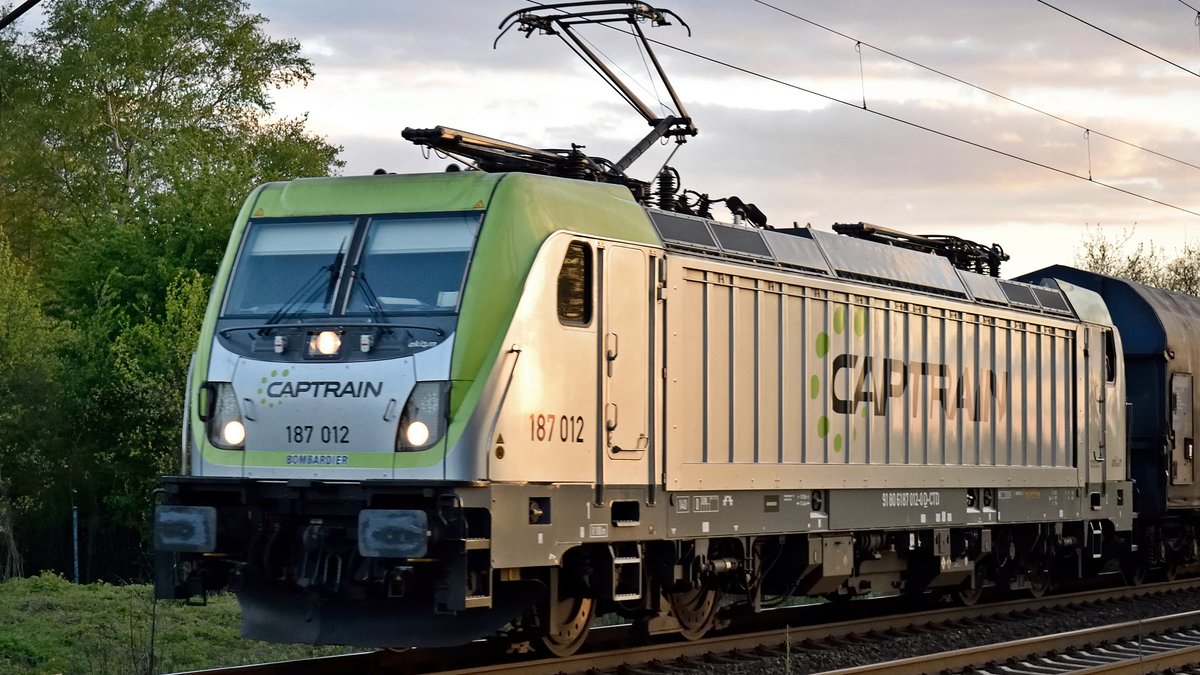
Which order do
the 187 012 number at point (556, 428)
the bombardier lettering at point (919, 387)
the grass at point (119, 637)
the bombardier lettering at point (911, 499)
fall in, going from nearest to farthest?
the 187 012 number at point (556, 428) → the grass at point (119, 637) → the bombardier lettering at point (919, 387) → the bombardier lettering at point (911, 499)

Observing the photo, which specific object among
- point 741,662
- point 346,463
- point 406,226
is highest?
point 406,226

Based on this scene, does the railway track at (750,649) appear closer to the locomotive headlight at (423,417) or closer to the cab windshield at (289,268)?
the locomotive headlight at (423,417)

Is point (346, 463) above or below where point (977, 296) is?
below

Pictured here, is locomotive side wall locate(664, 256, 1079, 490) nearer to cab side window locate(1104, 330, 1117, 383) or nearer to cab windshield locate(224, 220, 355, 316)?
cab side window locate(1104, 330, 1117, 383)

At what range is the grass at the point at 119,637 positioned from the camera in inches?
490

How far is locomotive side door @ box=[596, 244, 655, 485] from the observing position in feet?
38.1

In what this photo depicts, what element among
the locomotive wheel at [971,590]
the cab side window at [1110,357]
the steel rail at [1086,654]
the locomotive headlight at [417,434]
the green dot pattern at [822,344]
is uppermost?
the cab side window at [1110,357]

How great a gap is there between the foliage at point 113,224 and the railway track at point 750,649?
869 inches

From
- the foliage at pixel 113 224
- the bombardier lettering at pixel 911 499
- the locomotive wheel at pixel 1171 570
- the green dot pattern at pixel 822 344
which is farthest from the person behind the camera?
the foliage at pixel 113 224

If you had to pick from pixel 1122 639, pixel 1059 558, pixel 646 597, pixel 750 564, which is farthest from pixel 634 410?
pixel 1059 558

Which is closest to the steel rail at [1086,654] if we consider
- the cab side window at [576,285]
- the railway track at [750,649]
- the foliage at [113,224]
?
the railway track at [750,649]

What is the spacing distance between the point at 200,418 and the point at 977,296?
9.42 metres

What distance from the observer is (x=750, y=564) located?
538 inches

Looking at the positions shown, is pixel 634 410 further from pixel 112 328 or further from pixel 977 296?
pixel 112 328
